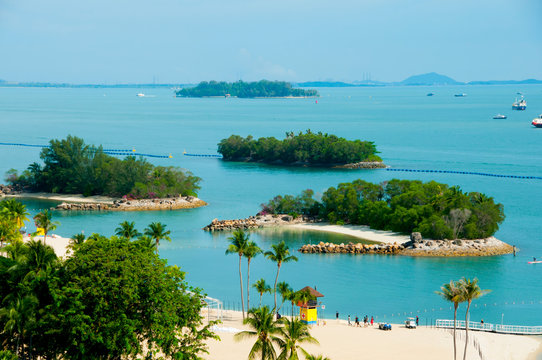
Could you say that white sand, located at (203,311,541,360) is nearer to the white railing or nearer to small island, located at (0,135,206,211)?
the white railing

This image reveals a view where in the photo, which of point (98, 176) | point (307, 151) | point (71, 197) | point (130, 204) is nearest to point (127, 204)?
point (130, 204)

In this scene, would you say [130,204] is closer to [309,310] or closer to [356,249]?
[356,249]

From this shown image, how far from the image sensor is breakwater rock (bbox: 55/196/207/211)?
345 feet

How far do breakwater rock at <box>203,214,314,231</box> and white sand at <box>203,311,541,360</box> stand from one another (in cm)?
3660

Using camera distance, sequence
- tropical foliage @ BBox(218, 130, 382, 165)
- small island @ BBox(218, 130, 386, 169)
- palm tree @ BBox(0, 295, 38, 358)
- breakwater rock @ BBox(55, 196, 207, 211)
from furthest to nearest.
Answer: tropical foliage @ BBox(218, 130, 382, 165)
small island @ BBox(218, 130, 386, 169)
breakwater rock @ BBox(55, 196, 207, 211)
palm tree @ BBox(0, 295, 38, 358)

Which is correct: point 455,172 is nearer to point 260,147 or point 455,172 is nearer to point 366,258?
point 260,147

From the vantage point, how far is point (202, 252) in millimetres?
81062

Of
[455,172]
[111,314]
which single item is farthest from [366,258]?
[455,172]

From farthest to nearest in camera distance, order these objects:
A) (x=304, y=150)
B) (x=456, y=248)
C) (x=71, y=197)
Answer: (x=304, y=150)
(x=71, y=197)
(x=456, y=248)

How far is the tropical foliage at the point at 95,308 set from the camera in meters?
38.6

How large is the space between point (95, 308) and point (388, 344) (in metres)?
20.0

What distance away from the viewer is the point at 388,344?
5006 centimetres

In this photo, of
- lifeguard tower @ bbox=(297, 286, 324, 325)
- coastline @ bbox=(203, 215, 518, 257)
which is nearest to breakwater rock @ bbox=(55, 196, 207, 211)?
coastline @ bbox=(203, 215, 518, 257)

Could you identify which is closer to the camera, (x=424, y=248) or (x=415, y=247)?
(x=424, y=248)
